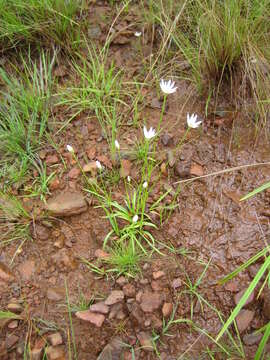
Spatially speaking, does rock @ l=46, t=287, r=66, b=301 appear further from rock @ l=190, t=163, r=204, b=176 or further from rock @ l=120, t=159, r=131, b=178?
rock @ l=190, t=163, r=204, b=176

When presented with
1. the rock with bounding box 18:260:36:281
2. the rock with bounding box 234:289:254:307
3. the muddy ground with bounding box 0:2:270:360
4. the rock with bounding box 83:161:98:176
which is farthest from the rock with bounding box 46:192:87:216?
the rock with bounding box 234:289:254:307

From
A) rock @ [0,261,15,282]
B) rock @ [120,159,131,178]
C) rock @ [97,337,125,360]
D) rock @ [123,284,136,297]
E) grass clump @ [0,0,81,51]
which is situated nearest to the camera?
rock @ [97,337,125,360]

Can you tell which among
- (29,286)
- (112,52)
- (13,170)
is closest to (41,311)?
(29,286)

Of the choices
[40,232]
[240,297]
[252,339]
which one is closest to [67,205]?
[40,232]

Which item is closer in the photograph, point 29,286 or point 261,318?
point 261,318

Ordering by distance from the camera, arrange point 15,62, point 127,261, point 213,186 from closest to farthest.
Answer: point 127,261
point 213,186
point 15,62

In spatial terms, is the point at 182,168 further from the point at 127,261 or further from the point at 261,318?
the point at 261,318
